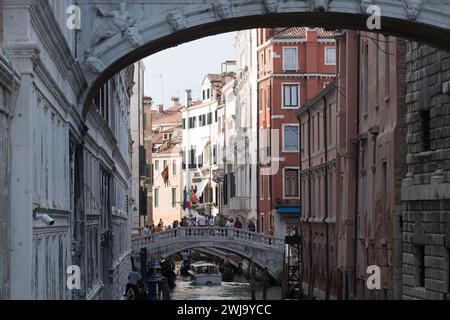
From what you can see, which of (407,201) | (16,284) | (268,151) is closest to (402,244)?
(407,201)

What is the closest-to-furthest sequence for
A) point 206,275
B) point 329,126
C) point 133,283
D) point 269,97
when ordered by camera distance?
point 133,283 → point 329,126 → point 269,97 → point 206,275

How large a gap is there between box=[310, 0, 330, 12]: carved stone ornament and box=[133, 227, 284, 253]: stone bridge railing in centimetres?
4286

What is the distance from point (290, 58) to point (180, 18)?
161 feet

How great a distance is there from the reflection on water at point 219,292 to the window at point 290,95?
29.5 ft

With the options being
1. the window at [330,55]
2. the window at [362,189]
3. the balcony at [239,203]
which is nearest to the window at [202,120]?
the balcony at [239,203]

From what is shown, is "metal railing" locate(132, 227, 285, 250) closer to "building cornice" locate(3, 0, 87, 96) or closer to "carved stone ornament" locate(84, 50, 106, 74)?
"carved stone ornament" locate(84, 50, 106, 74)

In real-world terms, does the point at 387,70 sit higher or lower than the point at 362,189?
higher

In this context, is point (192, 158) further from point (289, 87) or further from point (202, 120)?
point (289, 87)

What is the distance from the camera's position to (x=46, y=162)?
1772cm

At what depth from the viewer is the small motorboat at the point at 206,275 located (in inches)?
2870

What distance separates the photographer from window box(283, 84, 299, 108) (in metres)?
70.7

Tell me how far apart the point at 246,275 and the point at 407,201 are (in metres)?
45.0

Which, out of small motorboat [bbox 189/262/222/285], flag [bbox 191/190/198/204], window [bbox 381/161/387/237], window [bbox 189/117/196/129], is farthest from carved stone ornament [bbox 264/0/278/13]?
window [bbox 189/117/196/129]

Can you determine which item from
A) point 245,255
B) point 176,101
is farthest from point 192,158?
point 245,255
